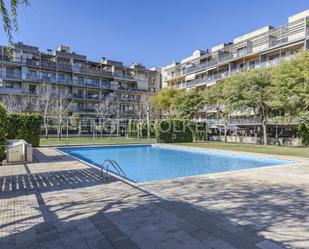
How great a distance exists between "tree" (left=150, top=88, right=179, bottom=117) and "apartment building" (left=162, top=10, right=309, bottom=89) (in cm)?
504

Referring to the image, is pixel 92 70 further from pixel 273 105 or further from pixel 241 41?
pixel 273 105

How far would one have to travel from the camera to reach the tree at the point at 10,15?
2.87 metres

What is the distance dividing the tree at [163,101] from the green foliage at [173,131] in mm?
13240

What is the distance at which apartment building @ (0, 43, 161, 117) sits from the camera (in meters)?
39.9

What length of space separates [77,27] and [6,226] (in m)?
5.61

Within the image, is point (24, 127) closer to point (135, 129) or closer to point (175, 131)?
point (175, 131)

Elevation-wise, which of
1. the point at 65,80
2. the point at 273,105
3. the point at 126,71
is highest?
the point at 126,71

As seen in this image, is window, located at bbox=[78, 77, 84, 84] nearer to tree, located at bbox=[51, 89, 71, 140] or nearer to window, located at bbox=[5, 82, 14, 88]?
tree, located at bbox=[51, 89, 71, 140]

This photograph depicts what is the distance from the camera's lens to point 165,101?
4222 cm

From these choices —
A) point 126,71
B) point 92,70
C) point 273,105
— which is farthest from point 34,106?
point 273,105

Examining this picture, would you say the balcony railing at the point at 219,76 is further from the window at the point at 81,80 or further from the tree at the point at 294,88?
the window at the point at 81,80

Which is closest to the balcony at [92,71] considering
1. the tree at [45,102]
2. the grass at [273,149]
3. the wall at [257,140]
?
the tree at [45,102]

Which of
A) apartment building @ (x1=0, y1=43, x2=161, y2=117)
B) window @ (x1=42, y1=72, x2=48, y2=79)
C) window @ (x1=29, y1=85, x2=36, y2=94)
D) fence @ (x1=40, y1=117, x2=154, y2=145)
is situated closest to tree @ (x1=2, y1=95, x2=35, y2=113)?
apartment building @ (x1=0, y1=43, x2=161, y2=117)

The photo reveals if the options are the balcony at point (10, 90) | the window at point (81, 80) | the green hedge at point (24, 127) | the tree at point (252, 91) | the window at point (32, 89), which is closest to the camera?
the green hedge at point (24, 127)
